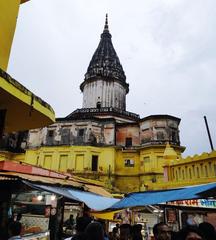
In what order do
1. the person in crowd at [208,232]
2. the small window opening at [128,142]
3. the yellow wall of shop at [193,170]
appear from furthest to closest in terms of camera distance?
1. the small window opening at [128,142]
2. the yellow wall of shop at [193,170]
3. the person in crowd at [208,232]

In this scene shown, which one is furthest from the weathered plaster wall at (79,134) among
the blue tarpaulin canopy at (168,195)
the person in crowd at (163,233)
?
the person in crowd at (163,233)

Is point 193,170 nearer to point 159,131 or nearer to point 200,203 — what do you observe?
point 200,203

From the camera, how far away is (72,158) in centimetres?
3070

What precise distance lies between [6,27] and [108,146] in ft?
90.7

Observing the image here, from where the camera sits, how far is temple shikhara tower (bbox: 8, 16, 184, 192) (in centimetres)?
2997

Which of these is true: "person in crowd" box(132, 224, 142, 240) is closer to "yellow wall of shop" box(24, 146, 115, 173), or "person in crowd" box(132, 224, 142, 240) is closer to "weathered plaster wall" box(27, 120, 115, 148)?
"yellow wall of shop" box(24, 146, 115, 173)

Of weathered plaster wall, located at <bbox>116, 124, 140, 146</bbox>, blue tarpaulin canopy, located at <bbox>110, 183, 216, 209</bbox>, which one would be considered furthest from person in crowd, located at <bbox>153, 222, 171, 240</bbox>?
weathered plaster wall, located at <bbox>116, 124, 140, 146</bbox>

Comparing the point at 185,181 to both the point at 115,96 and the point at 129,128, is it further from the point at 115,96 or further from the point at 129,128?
the point at 115,96

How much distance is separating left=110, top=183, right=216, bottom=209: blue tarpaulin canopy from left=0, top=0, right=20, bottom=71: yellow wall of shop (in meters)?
4.28

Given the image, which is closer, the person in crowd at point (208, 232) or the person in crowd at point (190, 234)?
the person in crowd at point (190, 234)

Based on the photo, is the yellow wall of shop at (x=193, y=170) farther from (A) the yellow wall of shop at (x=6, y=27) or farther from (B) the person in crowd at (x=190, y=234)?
(A) the yellow wall of shop at (x=6, y=27)

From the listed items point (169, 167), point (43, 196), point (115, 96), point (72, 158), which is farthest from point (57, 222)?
point (115, 96)

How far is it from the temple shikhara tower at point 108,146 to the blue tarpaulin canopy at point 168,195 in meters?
22.4

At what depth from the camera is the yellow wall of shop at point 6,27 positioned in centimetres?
433
